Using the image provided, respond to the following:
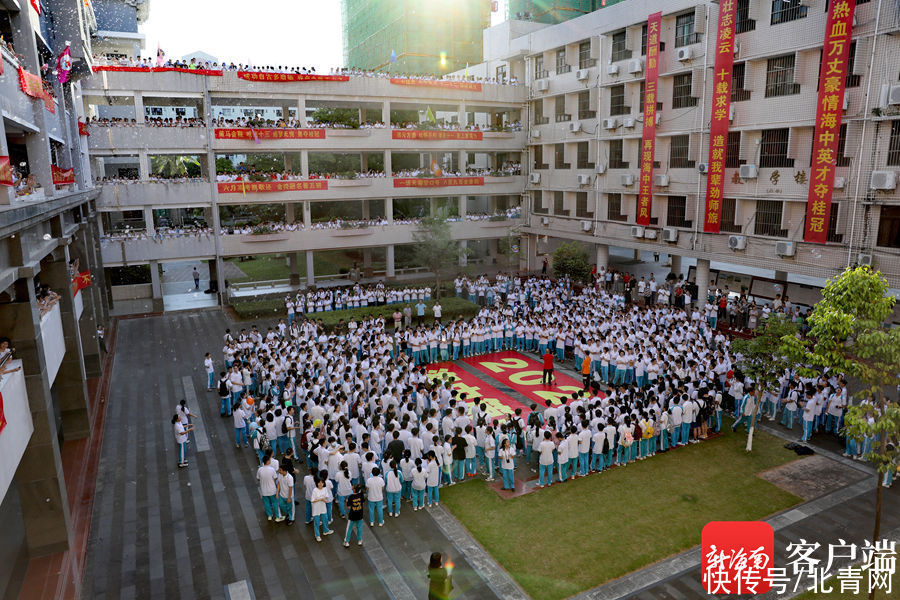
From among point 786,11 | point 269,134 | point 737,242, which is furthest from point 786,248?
point 269,134

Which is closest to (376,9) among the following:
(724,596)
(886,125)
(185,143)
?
(185,143)

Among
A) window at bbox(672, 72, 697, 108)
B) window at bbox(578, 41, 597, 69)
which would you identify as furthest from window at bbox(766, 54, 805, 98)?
window at bbox(578, 41, 597, 69)

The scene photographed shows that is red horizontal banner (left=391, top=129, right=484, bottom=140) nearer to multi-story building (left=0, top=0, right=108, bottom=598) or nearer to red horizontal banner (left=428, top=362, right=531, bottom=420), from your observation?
multi-story building (left=0, top=0, right=108, bottom=598)

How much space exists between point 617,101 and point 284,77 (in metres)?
16.0

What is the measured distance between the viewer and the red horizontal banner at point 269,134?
2845cm

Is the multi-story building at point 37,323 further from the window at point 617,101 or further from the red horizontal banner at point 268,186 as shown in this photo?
the window at point 617,101

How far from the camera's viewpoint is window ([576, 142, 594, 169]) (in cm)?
3105

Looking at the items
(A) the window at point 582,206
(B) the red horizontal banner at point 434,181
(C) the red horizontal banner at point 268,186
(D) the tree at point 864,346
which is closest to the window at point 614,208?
(A) the window at point 582,206

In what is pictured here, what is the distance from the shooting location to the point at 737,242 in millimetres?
23047

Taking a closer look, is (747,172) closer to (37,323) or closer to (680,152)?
(680,152)

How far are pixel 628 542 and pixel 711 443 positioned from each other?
16.3 feet

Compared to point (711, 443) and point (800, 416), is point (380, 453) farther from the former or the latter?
→ point (800, 416)

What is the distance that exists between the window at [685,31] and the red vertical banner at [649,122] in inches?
31.3

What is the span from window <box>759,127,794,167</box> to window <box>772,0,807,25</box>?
3.68 m
